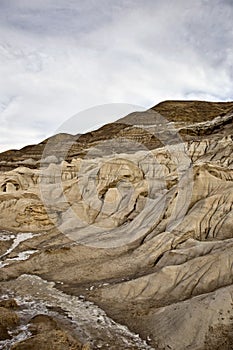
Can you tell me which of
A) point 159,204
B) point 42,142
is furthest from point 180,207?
point 42,142

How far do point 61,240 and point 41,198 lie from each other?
7.56 m

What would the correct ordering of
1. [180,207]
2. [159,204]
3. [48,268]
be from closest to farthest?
1. [48,268]
2. [180,207]
3. [159,204]

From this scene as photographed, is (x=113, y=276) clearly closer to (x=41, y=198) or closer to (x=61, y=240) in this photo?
(x=61, y=240)

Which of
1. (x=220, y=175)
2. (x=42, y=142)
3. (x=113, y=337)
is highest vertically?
(x=42, y=142)

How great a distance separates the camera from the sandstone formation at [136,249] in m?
7.21

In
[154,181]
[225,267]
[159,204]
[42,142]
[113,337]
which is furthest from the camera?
[42,142]

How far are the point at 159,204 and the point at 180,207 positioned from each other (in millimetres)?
1231

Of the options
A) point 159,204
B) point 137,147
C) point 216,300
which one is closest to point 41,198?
point 159,204

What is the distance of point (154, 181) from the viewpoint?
58.0 feet

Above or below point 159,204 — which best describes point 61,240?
below

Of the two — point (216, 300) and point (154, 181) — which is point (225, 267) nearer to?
point (216, 300)

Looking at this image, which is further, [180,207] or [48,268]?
[180,207]

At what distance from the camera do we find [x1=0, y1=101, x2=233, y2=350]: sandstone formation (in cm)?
721

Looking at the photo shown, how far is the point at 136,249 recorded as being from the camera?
467 inches
